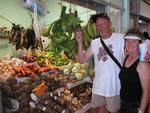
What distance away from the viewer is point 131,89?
3.51 m

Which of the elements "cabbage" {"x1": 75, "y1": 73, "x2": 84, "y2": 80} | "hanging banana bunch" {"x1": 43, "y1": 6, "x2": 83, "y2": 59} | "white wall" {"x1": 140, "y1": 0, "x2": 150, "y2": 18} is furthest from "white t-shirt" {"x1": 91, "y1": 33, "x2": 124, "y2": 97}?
"white wall" {"x1": 140, "y1": 0, "x2": 150, "y2": 18}

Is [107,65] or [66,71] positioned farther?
[66,71]

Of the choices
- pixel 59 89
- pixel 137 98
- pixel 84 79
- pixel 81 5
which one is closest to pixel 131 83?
pixel 137 98

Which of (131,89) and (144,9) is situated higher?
(144,9)

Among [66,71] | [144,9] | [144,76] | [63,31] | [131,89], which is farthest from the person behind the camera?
[144,9]

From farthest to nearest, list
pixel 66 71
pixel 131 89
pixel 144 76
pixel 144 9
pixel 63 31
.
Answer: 1. pixel 144 9
2. pixel 66 71
3. pixel 63 31
4. pixel 131 89
5. pixel 144 76

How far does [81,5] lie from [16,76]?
2538mm

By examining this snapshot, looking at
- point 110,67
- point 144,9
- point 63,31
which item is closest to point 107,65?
point 110,67

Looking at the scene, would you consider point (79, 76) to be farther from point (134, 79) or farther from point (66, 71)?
point (134, 79)

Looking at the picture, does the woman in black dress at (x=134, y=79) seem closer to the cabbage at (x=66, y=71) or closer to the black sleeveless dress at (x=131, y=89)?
the black sleeveless dress at (x=131, y=89)

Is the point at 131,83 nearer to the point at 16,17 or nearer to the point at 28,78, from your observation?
the point at 28,78

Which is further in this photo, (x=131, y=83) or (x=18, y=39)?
(x=18, y=39)

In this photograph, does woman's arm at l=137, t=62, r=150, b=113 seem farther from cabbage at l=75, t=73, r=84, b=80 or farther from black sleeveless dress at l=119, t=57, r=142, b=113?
cabbage at l=75, t=73, r=84, b=80

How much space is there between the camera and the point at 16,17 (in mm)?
6207
